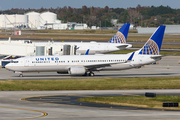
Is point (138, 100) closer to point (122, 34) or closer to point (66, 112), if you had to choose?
point (66, 112)

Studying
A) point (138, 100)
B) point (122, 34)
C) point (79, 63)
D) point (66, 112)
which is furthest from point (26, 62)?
point (122, 34)

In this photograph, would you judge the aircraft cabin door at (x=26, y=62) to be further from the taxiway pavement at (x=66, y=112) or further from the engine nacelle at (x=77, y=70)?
the taxiway pavement at (x=66, y=112)

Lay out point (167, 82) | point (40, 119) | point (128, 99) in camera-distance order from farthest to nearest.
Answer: point (167, 82) < point (128, 99) < point (40, 119)

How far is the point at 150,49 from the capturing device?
5706 cm

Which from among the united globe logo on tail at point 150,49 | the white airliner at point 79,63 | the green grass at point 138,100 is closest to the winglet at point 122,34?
the united globe logo on tail at point 150,49

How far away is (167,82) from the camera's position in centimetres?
4616

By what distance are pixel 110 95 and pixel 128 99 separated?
139 inches

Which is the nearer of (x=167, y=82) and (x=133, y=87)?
(x=133, y=87)

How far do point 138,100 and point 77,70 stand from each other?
21.3 meters

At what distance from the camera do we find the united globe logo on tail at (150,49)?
56.8 meters

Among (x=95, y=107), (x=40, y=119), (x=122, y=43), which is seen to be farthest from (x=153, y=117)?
(x=122, y=43)

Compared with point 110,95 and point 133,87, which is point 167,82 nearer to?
point 133,87

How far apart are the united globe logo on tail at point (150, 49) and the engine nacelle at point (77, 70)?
37.7 feet

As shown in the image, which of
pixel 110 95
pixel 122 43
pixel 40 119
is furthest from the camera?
pixel 122 43
